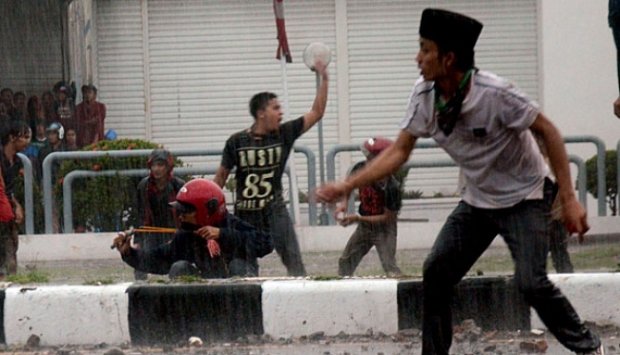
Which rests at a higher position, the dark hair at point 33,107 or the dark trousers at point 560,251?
the dark hair at point 33,107

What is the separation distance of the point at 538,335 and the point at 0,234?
13.8 feet

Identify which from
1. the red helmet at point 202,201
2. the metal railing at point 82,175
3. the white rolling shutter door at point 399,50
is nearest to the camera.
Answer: the red helmet at point 202,201

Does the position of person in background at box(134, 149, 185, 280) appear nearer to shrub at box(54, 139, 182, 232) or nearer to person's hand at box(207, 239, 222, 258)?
person's hand at box(207, 239, 222, 258)

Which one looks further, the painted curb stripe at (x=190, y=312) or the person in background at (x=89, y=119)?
the person in background at (x=89, y=119)

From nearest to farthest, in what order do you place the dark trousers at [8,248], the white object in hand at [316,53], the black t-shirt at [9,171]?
the dark trousers at [8,248] → the black t-shirt at [9,171] → the white object in hand at [316,53]

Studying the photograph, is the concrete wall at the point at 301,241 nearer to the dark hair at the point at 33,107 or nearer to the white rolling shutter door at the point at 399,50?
the dark hair at the point at 33,107

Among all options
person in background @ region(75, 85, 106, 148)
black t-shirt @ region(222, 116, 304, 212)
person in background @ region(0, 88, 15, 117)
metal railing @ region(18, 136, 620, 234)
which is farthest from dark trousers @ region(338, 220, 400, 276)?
person in background @ region(0, 88, 15, 117)

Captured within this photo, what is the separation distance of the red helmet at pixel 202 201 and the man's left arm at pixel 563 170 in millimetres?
2927

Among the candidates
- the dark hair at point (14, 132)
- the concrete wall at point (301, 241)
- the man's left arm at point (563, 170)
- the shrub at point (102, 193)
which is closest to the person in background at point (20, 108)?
the shrub at point (102, 193)

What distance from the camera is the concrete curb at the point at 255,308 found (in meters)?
7.93

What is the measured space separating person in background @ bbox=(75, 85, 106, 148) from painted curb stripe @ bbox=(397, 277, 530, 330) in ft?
34.3

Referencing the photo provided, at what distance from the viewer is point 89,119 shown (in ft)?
60.5

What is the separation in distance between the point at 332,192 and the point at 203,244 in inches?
113

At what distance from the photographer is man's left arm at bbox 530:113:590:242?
571 cm
